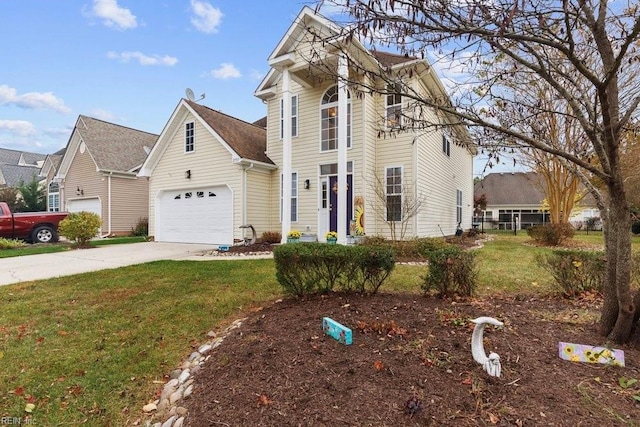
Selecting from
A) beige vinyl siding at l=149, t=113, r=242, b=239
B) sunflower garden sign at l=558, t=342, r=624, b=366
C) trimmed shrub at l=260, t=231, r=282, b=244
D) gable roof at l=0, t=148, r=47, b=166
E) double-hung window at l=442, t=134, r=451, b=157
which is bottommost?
sunflower garden sign at l=558, t=342, r=624, b=366

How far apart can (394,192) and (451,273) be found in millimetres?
7918

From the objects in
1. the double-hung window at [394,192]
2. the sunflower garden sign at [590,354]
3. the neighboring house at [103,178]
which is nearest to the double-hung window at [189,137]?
the neighboring house at [103,178]

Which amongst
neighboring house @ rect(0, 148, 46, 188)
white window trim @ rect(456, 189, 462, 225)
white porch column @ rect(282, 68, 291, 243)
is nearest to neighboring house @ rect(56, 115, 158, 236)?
white porch column @ rect(282, 68, 291, 243)

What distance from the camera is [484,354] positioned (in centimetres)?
253

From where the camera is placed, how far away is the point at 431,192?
527 inches

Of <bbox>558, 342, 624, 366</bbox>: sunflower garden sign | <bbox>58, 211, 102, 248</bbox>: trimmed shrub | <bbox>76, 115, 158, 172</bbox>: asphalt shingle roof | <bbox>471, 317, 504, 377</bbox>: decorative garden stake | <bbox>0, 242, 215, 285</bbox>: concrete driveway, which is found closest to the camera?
<bbox>471, 317, 504, 377</bbox>: decorative garden stake

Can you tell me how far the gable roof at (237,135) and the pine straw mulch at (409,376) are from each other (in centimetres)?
1039

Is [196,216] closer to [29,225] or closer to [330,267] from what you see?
[29,225]

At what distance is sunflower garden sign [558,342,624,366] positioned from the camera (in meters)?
2.52

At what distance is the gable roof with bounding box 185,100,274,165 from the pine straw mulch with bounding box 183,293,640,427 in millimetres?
10387

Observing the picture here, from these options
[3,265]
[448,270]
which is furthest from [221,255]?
[448,270]

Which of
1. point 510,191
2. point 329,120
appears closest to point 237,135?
point 329,120

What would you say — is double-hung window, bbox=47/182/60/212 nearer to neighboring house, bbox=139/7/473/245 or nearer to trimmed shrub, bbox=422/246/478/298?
neighboring house, bbox=139/7/473/245

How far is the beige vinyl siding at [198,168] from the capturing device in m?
12.9
